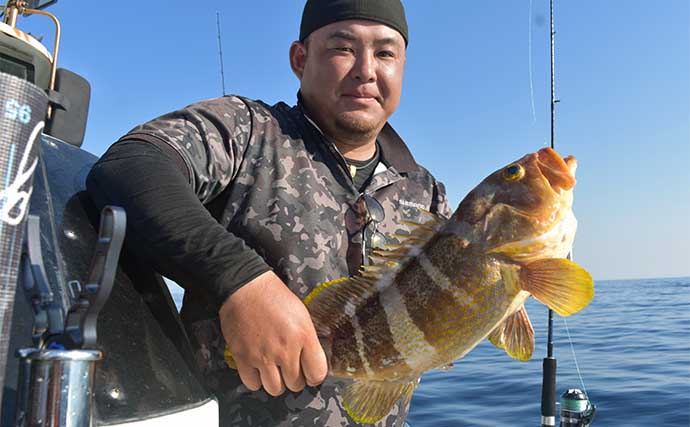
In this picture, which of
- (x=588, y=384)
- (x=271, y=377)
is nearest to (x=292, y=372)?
(x=271, y=377)

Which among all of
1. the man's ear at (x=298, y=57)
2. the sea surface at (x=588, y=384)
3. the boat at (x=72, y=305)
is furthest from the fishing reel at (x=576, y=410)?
the boat at (x=72, y=305)

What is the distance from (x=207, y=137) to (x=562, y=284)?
1.45 meters

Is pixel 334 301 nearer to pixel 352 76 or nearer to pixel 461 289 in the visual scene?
pixel 461 289

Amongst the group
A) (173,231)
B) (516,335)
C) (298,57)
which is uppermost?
(298,57)

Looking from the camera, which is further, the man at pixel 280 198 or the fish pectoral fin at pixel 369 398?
the fish pectoral fin at pixel 369 398

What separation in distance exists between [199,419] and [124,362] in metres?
0.29

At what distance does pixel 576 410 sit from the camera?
4.87m

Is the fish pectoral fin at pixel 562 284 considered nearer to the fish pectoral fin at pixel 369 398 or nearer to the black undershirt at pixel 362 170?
the fish pectoral fin at pixel 369 398

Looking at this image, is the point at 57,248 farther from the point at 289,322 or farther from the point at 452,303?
the point at 452,303

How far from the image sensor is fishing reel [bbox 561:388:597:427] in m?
4.87

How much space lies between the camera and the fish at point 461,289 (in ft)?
6.53

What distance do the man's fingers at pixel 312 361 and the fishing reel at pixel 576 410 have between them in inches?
151

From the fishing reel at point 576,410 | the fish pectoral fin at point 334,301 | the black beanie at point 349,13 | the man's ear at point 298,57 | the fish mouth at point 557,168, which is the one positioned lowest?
the fishing reel at point 576,410

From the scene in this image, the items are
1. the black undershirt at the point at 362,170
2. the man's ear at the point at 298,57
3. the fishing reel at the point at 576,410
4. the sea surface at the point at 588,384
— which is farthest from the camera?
the sea surface at the point at 588,384
